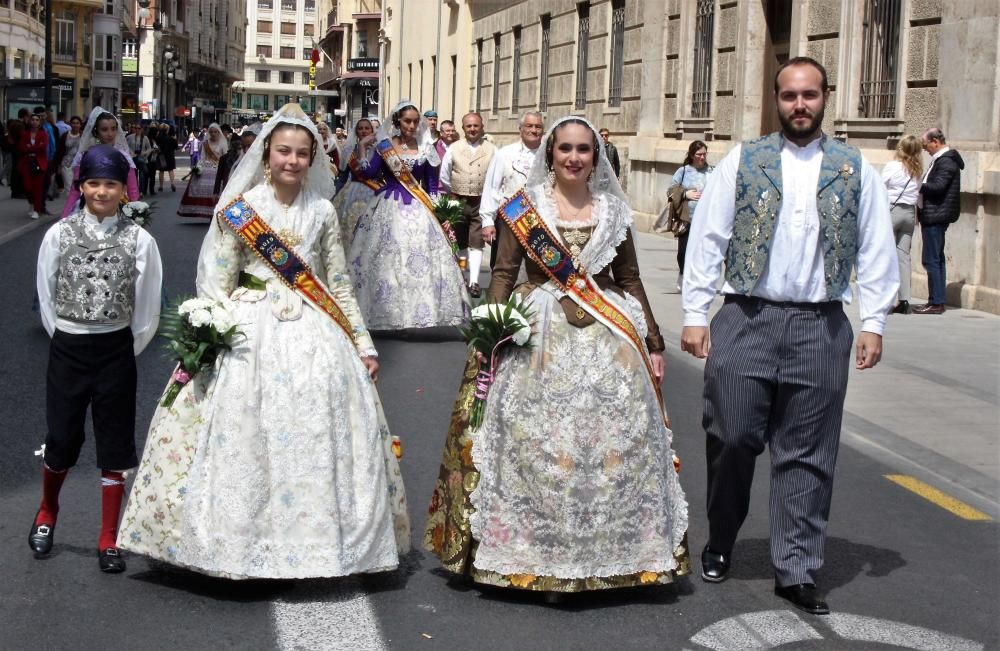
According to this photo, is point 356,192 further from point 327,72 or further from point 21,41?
point 327,72

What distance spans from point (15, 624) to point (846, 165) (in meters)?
3.14

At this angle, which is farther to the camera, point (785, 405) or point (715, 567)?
point (715, 567)

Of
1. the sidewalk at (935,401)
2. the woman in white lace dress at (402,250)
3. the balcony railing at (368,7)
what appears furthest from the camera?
the balcony railing at (368,7)

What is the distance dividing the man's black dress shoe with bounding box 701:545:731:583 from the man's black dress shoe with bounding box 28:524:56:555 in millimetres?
2460

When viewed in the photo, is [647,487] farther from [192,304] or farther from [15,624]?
[15,624]

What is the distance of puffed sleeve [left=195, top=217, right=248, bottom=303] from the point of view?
5.36 m

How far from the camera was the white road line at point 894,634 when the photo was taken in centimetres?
491

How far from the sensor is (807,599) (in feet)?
17.0

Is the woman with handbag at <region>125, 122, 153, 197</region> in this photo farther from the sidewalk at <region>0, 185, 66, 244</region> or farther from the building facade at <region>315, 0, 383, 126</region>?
the building facade at <region>315, 0, 383, 126</region>

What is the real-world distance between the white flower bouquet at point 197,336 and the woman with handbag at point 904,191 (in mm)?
9865

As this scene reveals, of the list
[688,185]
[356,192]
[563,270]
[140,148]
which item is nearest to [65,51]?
[140,148]

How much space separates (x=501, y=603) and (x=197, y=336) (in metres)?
1.40

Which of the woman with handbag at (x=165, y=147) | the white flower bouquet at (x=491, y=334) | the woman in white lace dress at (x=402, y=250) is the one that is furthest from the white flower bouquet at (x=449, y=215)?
the woman with handbag at (x=165, y=147)

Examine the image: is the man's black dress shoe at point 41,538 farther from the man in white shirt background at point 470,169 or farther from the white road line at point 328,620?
the man in white shirt background at point 470,169
